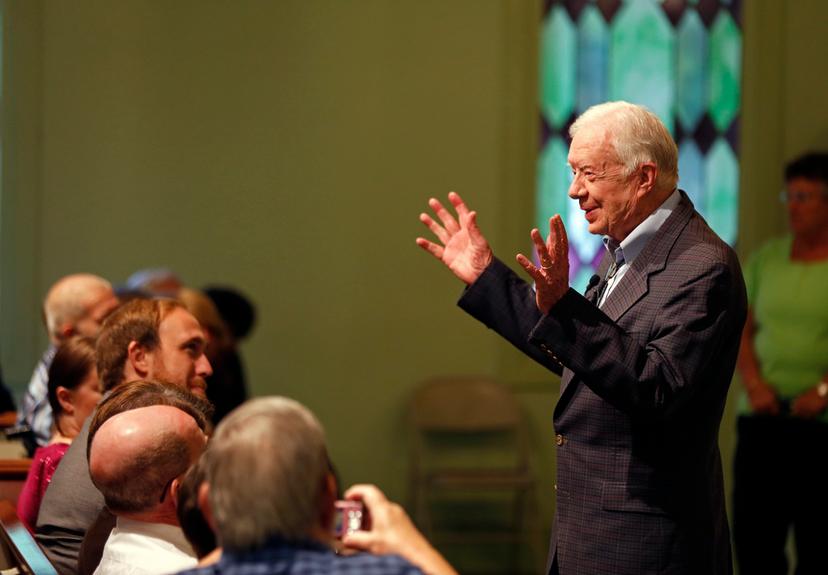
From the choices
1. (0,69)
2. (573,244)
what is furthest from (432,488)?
(0,69)

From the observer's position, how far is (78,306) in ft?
16.7

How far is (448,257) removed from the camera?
2.80 m

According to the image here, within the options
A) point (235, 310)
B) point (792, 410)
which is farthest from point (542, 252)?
point (235, 310)

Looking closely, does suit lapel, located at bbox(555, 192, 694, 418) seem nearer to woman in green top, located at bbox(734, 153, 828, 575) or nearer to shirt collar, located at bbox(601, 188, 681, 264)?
shirt collar, located at bbox(601, 188, 681, 264)

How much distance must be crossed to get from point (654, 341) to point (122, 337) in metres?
1.69

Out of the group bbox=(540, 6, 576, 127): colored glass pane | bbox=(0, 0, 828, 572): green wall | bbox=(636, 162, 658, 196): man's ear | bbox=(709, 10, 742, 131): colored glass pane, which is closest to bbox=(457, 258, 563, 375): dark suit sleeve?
bbox=(636, 162, 658, 196): man's ear

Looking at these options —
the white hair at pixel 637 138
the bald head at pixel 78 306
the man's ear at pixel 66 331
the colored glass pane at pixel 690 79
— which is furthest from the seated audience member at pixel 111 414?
the colored glass pane at pixel 690 79

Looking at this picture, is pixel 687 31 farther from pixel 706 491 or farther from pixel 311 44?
pixel 706 491

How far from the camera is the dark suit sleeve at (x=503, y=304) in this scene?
9.01 feet

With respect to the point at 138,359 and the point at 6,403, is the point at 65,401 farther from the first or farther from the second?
the point at 6,403

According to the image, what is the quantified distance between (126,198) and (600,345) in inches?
175

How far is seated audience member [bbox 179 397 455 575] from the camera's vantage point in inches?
69.2

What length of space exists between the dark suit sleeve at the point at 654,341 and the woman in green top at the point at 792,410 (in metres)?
2.59

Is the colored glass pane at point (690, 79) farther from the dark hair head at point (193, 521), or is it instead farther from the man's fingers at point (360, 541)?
the man's fingers at point (360, 541)
